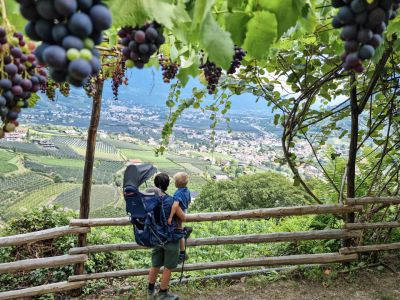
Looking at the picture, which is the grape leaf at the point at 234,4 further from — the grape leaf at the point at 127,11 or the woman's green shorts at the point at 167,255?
the woman's green shorts at the point at 167,255

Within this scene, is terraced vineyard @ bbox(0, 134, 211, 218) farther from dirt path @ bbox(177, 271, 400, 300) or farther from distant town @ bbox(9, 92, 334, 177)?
dirt path @ bbox(177, 271, 400, 300)

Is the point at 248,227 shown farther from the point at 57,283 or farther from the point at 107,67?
the point at 107,67

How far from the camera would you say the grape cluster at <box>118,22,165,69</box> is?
87 centimetres

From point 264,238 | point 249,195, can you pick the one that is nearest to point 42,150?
point 249,195

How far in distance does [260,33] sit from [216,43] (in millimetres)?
208

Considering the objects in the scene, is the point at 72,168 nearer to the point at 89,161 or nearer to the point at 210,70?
the point at 89,161

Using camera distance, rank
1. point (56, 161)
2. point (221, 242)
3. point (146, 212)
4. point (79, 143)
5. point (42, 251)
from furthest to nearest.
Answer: point (79, 143) < point (56, 161) < point (42, 251) < point (221, 242) < point (146, 212)

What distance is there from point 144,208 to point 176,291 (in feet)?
4.18

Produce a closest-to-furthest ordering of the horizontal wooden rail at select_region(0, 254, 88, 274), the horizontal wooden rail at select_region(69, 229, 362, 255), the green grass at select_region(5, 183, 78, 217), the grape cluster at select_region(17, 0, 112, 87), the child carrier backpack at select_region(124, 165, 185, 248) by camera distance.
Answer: the grape cluster at select_region(17, 0, 112, 87) < the child carrier backpack at select_region(124, 165, 185, 248) < the horizontal wooden rail at select_region(0, 254, 88, 274) < the horizontal wooden rail at select_region(69, 229, 362, 255) < the green grass at select_region(5, 183, 78, 217)

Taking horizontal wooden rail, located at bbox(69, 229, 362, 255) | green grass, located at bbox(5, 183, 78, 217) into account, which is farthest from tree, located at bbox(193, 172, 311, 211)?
green grass, located at bbox(5, 183, 78, 217)

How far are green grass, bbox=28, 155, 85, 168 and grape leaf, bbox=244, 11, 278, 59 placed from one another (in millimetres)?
25038

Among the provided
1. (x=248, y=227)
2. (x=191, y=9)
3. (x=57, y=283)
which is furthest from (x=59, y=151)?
(x=191, y=9)

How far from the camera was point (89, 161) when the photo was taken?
4.29 m

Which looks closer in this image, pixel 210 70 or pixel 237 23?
pixel 237 23
